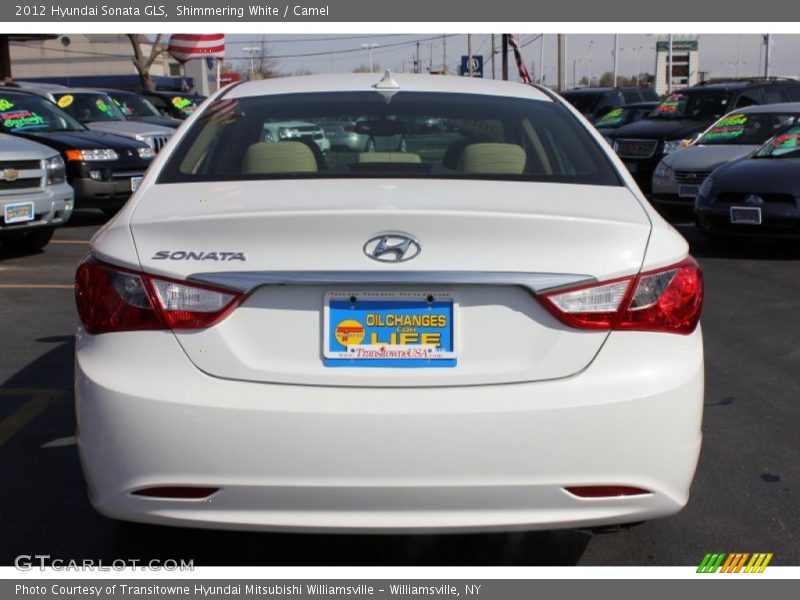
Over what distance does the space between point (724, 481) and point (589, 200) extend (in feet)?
5.79

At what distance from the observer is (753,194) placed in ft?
35.1

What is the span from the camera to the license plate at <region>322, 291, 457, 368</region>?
9.69ft

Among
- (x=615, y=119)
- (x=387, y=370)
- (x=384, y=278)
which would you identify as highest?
(x=384, y=278)

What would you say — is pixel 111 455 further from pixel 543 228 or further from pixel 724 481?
pixel 724 481

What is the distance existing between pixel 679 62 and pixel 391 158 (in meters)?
93.1

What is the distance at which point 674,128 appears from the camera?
16.7m

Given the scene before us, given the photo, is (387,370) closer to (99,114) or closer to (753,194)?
(753,194)

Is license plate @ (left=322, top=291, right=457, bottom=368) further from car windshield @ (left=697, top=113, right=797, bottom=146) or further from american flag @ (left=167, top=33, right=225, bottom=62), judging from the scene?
american flag @ (left=167, top=33, right=225, bottom=62)

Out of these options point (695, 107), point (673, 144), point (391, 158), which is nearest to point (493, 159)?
point (391, 158)

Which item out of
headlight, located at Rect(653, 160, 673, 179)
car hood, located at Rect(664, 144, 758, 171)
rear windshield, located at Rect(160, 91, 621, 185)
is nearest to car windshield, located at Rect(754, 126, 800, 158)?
car hood, located at Rect(664, 144, 758, 171)

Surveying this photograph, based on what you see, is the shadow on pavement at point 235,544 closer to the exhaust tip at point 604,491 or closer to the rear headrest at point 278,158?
the exhaust tip at point 604,491

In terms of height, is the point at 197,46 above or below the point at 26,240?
above

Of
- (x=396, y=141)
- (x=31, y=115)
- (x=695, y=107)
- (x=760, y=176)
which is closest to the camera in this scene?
(x=396, y=141)

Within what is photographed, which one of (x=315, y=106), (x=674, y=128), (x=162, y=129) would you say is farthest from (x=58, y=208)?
(x=674, y=128)
